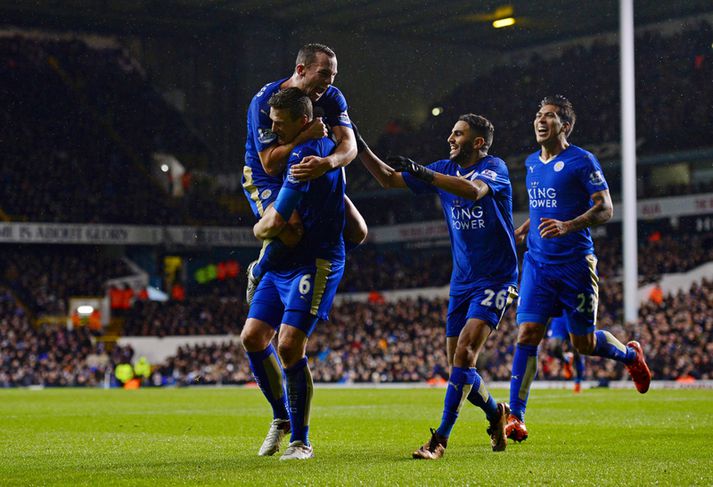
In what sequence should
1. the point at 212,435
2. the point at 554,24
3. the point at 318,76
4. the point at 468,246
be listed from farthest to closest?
the point at 554,24 < the point at 212,435 < the point at 468,246 < the point at 318,76

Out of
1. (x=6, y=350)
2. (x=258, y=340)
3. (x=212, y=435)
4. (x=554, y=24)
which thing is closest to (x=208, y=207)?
(x=6, y=350)

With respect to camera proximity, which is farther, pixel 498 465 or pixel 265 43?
pixel 265 43

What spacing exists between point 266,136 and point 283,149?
0.60ft

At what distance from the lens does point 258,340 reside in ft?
23.5

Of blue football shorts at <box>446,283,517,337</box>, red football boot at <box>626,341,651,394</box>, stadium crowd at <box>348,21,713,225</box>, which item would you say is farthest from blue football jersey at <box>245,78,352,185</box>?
stadium crowd at <box>348,21,713,225</box>

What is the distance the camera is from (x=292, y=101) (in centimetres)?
681

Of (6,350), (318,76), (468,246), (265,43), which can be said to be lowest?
(6,350)

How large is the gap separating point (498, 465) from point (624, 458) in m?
1.05

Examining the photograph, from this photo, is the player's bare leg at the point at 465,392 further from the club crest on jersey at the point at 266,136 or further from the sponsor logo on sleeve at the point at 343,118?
the club crest on jersey at the point at 266,136

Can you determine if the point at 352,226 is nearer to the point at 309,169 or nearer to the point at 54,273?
the point at 309,169

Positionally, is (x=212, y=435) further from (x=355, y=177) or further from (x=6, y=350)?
(x=355, y=177)

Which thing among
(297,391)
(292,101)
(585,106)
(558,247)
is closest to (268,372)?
(297,391)

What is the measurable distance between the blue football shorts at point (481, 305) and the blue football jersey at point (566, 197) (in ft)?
4.04

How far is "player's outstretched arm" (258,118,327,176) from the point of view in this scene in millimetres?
6891
